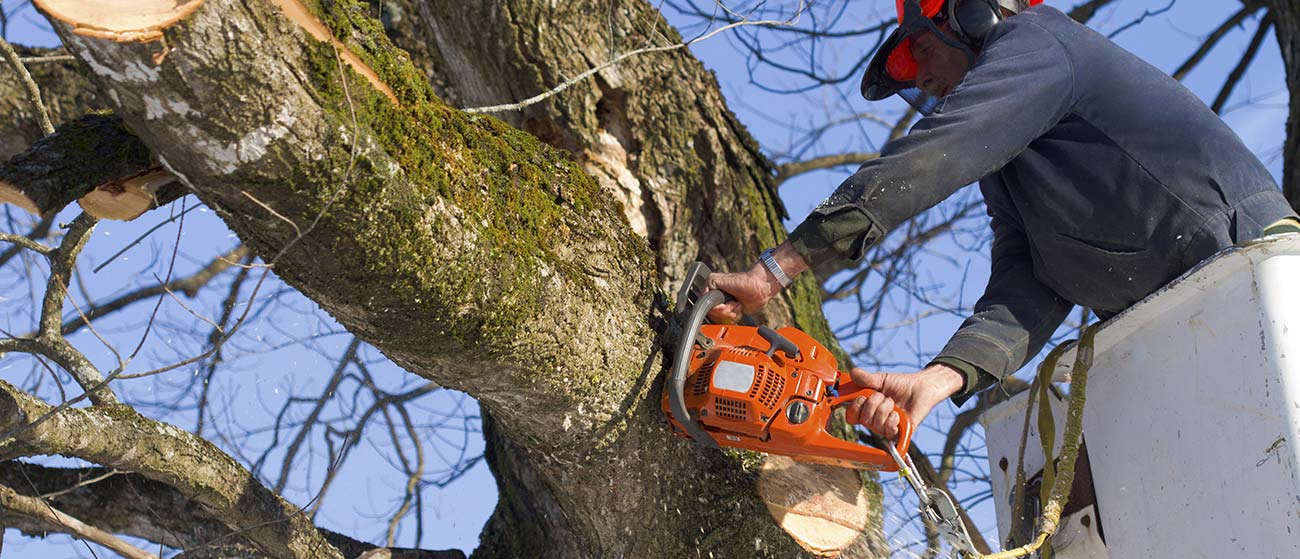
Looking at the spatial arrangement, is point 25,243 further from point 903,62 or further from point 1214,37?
point 1214,37

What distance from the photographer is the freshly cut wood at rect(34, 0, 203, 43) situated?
4.65ft

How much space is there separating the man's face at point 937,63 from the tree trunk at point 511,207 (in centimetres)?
69

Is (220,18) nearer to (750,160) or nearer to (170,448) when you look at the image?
(170,448)

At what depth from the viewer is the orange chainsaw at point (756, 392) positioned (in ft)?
7.68

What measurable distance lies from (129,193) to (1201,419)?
6.77ft

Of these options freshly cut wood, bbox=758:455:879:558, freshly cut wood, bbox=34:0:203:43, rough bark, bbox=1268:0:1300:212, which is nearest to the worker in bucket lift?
freshly cut wood, bbox=758:455:879:558

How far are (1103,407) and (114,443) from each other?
227cm

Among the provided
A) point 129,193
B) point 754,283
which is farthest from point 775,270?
point 129,193

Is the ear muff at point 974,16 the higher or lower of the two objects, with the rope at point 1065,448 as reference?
higher

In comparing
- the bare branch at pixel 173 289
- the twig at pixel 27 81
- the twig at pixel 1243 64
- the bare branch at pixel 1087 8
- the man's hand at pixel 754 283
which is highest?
the bare branch at pixel 1087 8

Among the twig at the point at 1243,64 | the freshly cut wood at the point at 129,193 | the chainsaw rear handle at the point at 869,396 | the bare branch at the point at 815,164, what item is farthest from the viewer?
the bare branch at the point at 815,164

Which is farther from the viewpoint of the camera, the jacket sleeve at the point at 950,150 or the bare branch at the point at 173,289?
the bare branch at the point at 173,289

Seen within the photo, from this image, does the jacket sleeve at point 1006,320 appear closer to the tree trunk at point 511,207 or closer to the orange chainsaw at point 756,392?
the orange chainsaw at point 756,392

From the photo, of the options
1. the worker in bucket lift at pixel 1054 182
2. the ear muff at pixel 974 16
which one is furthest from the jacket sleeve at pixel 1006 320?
the ear muff at pixel 974 16
